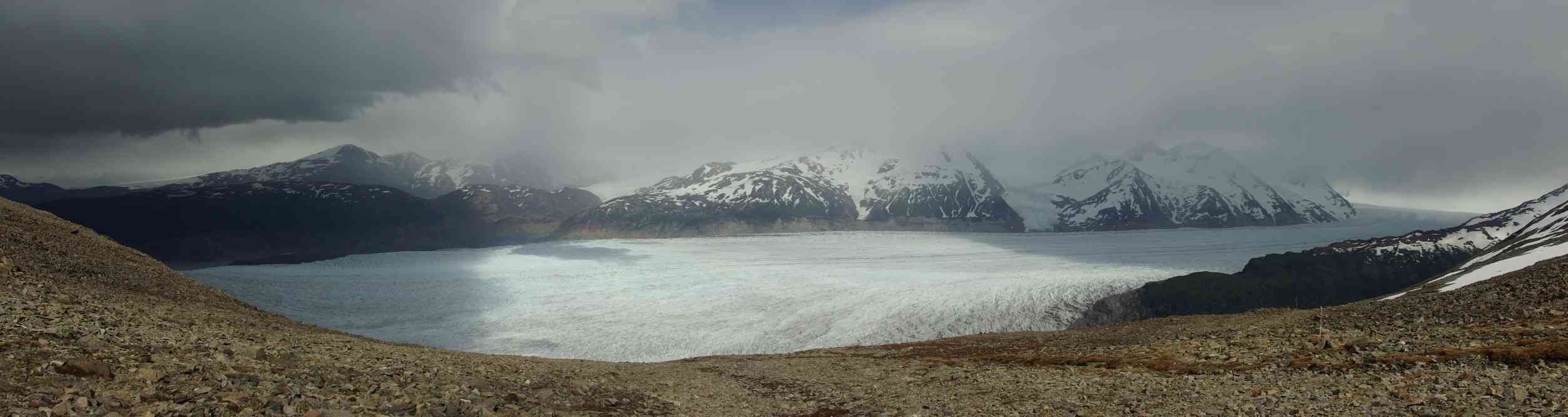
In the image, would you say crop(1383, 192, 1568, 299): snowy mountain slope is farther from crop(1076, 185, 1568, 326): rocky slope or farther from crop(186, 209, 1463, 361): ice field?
crop(186, 209, 1463, 361): ice field

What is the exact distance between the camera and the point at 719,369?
101ft

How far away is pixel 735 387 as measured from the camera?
24.5 m

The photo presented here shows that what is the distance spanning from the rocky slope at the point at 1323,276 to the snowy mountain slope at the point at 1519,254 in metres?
1.09

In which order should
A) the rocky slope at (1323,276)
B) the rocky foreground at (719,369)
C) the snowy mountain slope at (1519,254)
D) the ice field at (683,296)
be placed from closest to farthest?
the rocky foreground at (719,369)
the snowy mountain slope at (1519,254)
the ice field at (683,296)
the rocky slope at (1323,276)

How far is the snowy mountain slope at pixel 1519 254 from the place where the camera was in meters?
56.3

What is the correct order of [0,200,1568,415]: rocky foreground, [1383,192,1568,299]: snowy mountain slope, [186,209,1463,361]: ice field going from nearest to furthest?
[0,200,1568,415]: rocky foreground
[1383,192,1568,299]: snowy mountain slope
[186,209,1463,361]: ice field

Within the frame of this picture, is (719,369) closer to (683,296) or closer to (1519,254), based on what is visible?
(683,296)

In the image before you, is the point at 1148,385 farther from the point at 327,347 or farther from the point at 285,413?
the point at 327,347

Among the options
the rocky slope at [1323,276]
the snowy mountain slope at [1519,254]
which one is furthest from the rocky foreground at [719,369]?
the rocky slope at [1323,276]

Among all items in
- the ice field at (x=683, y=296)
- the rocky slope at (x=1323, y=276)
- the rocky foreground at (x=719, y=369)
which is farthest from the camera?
the rocky slope at (x=1323, y=276)

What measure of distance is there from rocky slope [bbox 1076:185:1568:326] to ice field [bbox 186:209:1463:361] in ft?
13.1

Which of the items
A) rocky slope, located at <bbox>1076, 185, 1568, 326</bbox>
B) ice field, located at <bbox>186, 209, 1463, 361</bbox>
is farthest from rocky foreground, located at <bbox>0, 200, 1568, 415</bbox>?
rocky slope, located at <bbox>1076, 185, 1568, 326</bbox>

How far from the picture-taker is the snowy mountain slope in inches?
2216

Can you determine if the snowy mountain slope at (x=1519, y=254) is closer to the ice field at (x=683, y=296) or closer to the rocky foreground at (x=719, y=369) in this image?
the rocky foreground at (x=719, y=369)
